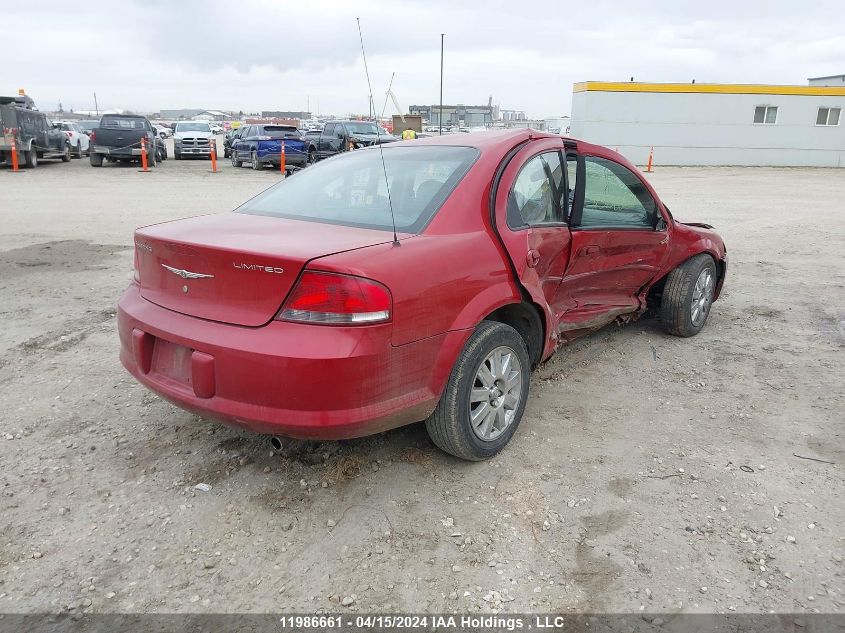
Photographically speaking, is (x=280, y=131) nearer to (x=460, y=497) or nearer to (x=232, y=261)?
(x=232, y=261)

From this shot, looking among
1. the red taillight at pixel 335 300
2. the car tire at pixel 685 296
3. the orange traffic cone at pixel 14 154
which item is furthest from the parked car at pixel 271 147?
the red taillight at pixel 335 300

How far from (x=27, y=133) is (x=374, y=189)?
21.2 meters

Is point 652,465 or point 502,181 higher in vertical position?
point 502,181

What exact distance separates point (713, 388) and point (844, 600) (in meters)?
2.05

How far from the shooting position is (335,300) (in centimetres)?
255

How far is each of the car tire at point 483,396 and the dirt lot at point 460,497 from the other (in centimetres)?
17

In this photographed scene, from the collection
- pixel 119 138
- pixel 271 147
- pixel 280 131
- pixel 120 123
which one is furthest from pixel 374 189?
pixel 120 123

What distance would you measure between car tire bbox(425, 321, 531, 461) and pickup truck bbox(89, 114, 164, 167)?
22089 millimetres

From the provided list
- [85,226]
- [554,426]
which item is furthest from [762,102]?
[554,426]

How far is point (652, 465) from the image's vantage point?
3330mm

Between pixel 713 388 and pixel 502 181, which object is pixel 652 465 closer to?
pixel 713 388

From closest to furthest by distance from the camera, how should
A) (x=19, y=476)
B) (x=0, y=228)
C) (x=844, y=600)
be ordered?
(x=844, y=600)
(x=19, y=476)
(x=0, y=228)

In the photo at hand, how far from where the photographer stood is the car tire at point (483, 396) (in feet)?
9.90

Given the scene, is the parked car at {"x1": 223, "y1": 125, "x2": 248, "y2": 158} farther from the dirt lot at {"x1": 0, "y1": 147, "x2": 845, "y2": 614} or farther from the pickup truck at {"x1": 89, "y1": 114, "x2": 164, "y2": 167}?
the dirt lot at {"x1": 0, "y1": 147, "x2": 845, "y2": 614}
